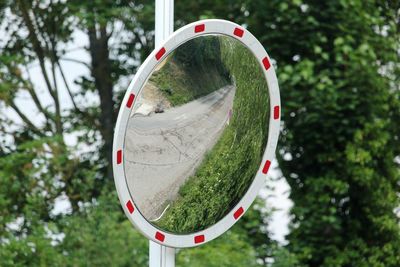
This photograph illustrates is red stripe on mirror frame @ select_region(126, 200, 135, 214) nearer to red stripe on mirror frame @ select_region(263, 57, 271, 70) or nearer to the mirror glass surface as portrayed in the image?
the mirror glass surface

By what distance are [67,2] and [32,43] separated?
1.61ft

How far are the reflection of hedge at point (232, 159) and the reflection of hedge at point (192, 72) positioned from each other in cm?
4

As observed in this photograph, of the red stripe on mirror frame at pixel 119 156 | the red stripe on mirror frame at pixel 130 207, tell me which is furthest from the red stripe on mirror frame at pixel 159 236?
the red stripe on mirror frame at pixel 119 156

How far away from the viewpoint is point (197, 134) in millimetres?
2939

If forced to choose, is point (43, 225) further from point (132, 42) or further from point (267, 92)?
point (267, 92)

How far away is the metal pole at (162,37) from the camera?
9.50ft

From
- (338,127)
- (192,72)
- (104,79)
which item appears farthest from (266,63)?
(104,79)

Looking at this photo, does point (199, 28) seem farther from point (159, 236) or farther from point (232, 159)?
point (159, 236)

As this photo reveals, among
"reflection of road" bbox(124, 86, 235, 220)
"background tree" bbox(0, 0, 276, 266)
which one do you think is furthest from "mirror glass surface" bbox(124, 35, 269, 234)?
"background tree" bbox(0, 0, 276, 266)

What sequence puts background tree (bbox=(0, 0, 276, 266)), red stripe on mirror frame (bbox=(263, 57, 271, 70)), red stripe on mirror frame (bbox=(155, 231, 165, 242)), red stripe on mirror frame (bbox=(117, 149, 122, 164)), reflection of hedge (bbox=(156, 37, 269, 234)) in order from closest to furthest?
1. red stripe on mirror frame (bbox=(117, 149, 122, 164))
2. red stripe on mirror frame (bbox=(155, 231, 165, 242))
3. reflection of hedge (bbox=(156, 37, 269, 234))
4. red stripe on mirror frame (bbox=(263, 57, 271, 70))
5. background tree (bbox=(0, 0, 276, 266))

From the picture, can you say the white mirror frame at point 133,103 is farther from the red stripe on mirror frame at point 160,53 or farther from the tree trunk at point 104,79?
the tree trunk at point 104,79

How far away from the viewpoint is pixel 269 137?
10.3ft

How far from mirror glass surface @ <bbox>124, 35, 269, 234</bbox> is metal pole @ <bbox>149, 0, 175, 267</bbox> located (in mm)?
79

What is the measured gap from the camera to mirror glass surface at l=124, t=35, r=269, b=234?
110 inches
